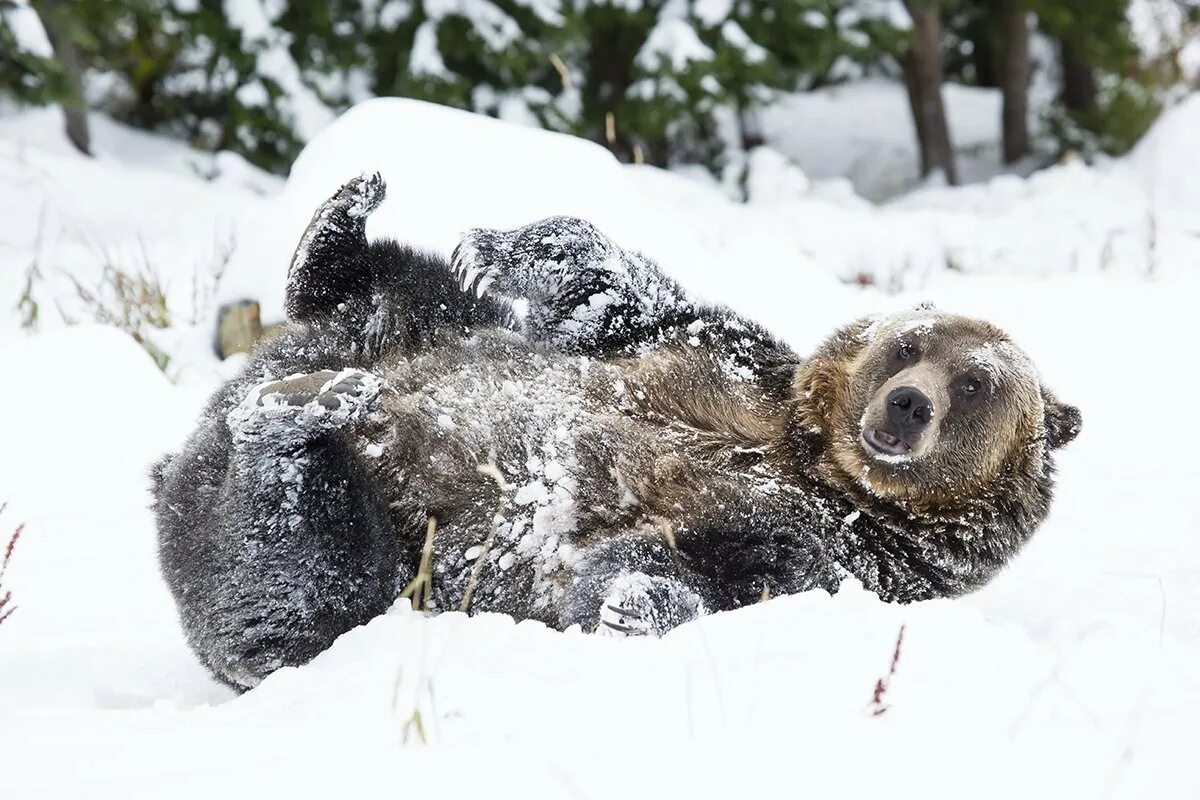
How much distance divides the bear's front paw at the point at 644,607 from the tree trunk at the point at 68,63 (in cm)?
675

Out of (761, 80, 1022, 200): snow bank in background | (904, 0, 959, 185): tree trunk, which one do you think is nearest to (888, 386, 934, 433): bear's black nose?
(904, 0, 959, 185): tree trunk

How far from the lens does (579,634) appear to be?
2830 mm

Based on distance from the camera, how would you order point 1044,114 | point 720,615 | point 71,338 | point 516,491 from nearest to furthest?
point 720,615 < point 516,491 < point 71,338 < point 1044,114

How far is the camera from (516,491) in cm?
341

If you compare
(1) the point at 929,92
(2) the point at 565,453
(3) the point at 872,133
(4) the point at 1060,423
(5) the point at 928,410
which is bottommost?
(3) the point at 872,133

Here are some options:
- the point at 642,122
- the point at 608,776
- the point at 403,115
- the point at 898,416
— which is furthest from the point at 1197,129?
the point at 608,776

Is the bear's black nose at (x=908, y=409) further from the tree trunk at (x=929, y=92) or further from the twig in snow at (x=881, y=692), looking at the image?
the tree trunk at (x=929, y=92)

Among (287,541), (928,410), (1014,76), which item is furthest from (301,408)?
(1014,76)

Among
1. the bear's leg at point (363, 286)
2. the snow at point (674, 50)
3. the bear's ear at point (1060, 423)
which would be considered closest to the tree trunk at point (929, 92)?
the snow at point (674, 50)

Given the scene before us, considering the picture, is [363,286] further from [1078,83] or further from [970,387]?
[1078,83]

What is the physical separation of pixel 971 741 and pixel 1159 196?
33.2 ft

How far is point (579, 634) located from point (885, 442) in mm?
1219

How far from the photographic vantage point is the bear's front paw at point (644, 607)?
9.64ft

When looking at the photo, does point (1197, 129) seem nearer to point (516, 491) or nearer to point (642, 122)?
point (642, 122)
